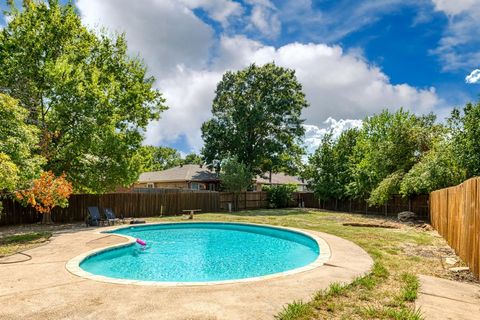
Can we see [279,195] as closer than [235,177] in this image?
No

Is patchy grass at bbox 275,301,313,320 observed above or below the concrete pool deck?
above

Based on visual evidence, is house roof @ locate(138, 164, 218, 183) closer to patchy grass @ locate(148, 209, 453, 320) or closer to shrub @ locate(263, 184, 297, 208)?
shrub @ locate(263, 184, 297, 208)

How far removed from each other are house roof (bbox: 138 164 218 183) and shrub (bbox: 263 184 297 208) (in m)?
7.67

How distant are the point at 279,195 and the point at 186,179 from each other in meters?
10.5

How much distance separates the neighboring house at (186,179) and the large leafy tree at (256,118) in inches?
85.3

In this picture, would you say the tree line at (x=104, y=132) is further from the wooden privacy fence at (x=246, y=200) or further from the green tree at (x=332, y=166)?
the wooden privacy fence at (x=246, y=200)

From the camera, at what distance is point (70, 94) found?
15.7 metres

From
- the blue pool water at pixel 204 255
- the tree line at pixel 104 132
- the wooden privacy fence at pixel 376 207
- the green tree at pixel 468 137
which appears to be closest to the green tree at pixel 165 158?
the wooden privacy fence at pixel 376 207

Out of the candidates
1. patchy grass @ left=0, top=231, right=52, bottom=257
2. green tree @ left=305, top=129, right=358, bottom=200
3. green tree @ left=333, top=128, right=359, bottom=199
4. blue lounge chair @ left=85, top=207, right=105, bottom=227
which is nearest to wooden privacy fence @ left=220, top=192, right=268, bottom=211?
green tree @ left=305, top=129, right=358, bottom=200

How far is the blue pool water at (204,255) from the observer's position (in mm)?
9211

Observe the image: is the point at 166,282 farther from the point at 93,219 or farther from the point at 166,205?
the point at 166,205

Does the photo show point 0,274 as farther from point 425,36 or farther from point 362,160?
point 362,160

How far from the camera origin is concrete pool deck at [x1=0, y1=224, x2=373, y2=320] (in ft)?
15.4

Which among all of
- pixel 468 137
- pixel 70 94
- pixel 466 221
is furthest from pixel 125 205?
pixel 468 137
